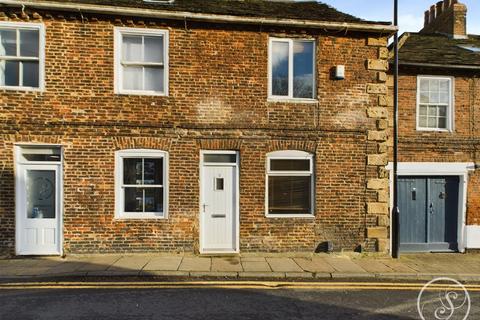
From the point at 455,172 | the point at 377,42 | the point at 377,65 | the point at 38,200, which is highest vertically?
the point at 377,42

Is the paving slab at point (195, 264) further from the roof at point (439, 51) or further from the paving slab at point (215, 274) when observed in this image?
the roof at point (439, 51)

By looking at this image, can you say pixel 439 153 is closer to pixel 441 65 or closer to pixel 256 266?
pixel 441 65

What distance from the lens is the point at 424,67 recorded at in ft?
37.0

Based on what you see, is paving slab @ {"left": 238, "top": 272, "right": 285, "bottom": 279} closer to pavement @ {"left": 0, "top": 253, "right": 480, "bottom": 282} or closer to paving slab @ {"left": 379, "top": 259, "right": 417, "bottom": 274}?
pavement @ {"left": 0, "top": 253, "right": 480, "bottom": 282}

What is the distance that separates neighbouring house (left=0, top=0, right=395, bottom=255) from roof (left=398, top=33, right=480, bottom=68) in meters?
1.79

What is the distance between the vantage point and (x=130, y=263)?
8.67 m

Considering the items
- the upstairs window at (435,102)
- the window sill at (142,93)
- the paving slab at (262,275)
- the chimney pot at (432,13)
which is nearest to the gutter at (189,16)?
the window sill at (142,93)

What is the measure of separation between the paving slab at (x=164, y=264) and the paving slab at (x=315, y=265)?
2.98 m

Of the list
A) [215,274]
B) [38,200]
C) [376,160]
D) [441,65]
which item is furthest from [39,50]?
[441,65]

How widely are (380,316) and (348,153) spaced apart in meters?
5.29

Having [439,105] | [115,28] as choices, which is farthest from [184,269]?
[439,105]

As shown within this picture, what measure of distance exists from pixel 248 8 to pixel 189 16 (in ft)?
7.63

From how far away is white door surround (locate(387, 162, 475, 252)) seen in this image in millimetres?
11094

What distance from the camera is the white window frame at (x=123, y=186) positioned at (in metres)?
9.61
